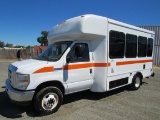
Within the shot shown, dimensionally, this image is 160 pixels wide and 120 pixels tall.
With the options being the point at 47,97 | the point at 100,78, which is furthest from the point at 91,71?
the point at 47,97

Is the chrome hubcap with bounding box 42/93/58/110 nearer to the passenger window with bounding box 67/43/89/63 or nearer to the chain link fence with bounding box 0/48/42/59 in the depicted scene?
the passenger window with bounding box 67/43/89/63

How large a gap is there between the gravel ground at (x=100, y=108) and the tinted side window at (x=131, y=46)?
1.77 m

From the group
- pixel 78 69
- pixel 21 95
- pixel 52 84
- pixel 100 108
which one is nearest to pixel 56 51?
pixel 78 69

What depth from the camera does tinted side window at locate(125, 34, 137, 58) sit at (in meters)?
7.58

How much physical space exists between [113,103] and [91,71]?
4.64ft

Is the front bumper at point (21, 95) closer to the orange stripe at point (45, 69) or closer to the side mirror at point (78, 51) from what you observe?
the orange stripe at point (45, 69)

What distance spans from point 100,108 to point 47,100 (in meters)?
1.81

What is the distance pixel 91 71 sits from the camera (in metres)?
6.33

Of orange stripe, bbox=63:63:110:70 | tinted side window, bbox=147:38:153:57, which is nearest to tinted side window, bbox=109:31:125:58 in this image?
orange stripe, bbox=63:63:110:70

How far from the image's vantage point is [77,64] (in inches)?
232

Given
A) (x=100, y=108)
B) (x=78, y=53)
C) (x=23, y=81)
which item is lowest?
(x=100, y=108)

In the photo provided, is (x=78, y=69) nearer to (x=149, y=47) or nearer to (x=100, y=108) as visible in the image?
(x=100, y=108)

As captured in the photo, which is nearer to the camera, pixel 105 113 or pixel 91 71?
pixel 105 113

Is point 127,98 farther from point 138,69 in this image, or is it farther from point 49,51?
point 49,51
